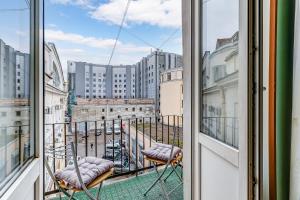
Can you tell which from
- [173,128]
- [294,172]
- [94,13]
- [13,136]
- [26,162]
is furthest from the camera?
[173,128]

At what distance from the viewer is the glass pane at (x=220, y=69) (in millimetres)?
1146

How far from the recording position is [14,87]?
1.02 metres

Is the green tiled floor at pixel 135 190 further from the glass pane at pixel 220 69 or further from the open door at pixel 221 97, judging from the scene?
the glass pane at pixel 220 69

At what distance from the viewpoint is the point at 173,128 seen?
3492mm

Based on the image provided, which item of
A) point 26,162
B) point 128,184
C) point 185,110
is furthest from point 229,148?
point 128,184

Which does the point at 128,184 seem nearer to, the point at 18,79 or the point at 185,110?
the point at 185,110

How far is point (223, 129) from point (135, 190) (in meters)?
1.72

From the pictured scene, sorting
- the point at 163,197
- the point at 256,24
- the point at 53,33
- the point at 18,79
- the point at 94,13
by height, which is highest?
the point at 94,13

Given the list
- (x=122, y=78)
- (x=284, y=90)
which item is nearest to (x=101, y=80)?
(x=122, y=78)

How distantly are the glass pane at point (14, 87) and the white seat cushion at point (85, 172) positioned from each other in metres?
0.79

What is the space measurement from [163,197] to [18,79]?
1973mm

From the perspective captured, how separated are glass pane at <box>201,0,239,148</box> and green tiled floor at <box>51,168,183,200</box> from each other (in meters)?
1.33

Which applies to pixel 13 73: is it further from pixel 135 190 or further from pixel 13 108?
pixel 135 190

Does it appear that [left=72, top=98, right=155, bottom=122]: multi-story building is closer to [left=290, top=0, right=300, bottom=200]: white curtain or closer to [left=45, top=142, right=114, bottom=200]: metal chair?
[left=45, top=142, right=114, bottom=200]: metal chair
